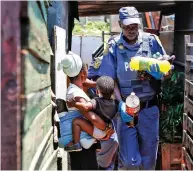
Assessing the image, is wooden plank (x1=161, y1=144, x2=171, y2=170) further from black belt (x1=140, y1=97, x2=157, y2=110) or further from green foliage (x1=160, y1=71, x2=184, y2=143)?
black belt (x1=140, y1=97, x2=157, y2=110)

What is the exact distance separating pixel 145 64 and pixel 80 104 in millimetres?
881

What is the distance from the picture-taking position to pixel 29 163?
1039 millimetres

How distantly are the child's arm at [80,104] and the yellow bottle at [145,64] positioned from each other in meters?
0.70

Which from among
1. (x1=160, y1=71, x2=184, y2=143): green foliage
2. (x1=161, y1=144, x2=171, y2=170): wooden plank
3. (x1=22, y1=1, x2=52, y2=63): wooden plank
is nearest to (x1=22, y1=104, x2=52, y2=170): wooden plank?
(x1=22, y1=1, x2=52, y2=63): wooden plank

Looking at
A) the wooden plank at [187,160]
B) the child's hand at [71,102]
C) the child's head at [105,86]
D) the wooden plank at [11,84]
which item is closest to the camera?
the wooden plank at [11,84]

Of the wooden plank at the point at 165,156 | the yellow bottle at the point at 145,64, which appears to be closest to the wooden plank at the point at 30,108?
the yellow bottle at the point at 145,64

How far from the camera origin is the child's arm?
10.8 ft

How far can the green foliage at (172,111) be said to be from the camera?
543cm

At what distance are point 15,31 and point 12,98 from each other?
0.54ft

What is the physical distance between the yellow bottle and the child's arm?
0.70 m

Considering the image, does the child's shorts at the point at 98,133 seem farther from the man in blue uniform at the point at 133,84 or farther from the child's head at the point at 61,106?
the man in blue uniform at the point at 133,84

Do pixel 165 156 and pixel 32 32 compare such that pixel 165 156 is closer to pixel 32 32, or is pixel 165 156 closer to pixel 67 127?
pixel 67 127

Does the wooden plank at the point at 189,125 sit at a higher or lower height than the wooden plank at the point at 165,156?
higher

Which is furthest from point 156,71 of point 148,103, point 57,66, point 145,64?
point 57,66
